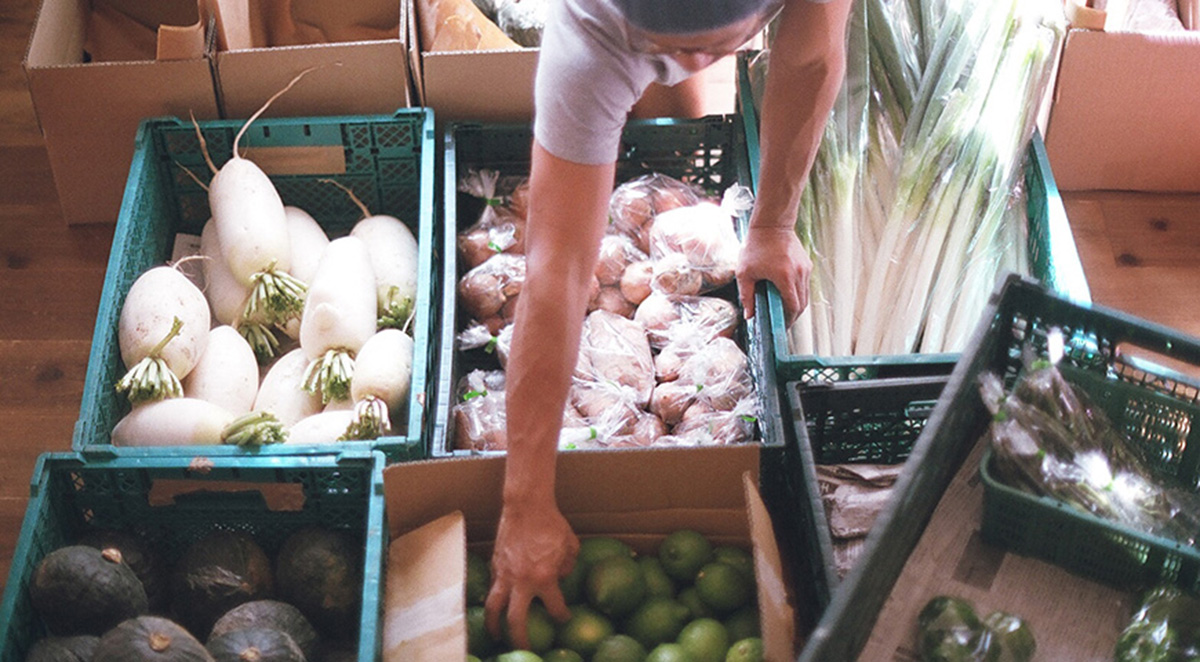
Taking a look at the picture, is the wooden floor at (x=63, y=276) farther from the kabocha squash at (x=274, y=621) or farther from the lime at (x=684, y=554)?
the lime at (x=684, y=554)

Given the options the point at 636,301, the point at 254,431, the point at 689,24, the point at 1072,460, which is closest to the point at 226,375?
the point at 254,431

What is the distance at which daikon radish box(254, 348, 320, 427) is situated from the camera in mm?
1848

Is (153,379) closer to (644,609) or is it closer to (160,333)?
(160,333)

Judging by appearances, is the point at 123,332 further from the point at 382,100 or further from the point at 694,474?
the point at 694,474

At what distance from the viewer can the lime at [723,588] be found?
149 centimetres

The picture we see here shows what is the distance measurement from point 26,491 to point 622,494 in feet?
3.64

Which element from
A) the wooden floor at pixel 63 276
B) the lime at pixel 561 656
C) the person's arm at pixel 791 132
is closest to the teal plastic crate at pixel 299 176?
the wooden floor at pixel 63 276

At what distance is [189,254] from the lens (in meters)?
2.16

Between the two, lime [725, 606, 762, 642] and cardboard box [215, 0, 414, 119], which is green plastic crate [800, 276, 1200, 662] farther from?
cardboard box [215, 0, 414, 119]

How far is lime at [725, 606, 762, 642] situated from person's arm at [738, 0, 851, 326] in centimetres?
52

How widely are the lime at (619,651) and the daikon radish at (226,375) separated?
29.7 inches

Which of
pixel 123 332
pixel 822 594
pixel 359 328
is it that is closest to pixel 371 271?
pixel 359 328

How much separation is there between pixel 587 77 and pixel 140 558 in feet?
2.95

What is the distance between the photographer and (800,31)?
1.56m
